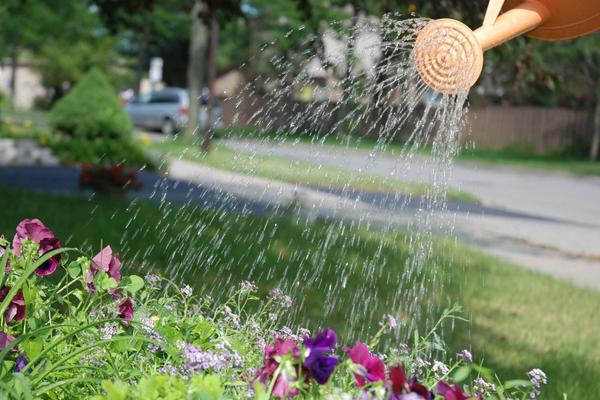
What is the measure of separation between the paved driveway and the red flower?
1662 millimetres

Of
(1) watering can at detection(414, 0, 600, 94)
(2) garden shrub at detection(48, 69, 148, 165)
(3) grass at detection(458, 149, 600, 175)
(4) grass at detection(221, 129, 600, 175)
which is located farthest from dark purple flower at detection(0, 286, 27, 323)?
(3) grass at detection(458, 149, 600, 175)

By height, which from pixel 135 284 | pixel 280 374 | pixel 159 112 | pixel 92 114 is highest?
pixel 280 374

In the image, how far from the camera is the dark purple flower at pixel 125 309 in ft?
8.27

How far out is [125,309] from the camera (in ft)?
8.28

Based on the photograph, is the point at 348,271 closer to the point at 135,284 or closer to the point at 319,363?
the point at 135,284

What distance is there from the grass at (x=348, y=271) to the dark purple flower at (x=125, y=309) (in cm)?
199

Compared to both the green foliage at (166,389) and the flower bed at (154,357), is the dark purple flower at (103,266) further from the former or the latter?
the green foliage at (166,389)

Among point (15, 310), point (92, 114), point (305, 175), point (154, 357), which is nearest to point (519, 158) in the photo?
point (305, 175)

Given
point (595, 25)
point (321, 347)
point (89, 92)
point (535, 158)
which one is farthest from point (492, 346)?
point (535, 158)

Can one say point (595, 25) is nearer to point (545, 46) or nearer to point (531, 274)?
point (531, 274)

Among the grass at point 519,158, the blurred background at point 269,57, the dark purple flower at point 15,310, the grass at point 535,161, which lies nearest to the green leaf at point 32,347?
the dark purple flower at point 15,310

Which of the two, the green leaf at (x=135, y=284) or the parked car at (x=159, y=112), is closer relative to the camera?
the green leaf at (x=135, y=284)

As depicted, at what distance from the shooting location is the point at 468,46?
2619 millimetres

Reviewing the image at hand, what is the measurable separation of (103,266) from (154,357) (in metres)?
0.33
